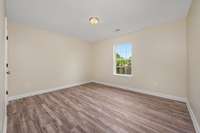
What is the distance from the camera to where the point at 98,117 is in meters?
2.11

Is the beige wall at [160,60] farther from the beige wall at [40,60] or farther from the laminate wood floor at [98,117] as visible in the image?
the beige wall at [40,60]

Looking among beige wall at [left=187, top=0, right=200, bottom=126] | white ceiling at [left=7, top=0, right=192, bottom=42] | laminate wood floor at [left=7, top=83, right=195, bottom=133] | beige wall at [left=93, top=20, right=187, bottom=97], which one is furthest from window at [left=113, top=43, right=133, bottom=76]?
beige wall at [left=187, top=0, right=200, bottom=126]

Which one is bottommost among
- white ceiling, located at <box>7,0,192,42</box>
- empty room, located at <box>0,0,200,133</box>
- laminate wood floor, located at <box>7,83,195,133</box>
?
laminate wood floor, located at <box>7,83,195,133</box>

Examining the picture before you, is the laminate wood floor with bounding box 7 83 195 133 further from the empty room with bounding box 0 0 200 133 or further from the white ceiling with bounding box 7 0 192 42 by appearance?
the white ceiling with bounding box 7 0 192 42

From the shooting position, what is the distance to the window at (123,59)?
419 centimetres

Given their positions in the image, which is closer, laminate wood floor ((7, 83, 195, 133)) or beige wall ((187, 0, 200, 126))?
beige wall ((187, 0, 200, 126))

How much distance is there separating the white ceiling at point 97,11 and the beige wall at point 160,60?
42 centimetres

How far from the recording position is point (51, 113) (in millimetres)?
2271

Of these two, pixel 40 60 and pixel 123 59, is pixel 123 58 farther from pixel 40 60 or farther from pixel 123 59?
pixel 40 60

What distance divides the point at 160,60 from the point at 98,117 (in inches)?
104

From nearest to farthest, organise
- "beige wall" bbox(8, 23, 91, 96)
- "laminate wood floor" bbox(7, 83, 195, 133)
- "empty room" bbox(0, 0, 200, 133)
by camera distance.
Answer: "laminate wood floor" bbox(7, 83, 195, 133) → "empty room" bbox(0, 0, 200, 133) → "beige wall" bbox(8, 23, 91, 96)

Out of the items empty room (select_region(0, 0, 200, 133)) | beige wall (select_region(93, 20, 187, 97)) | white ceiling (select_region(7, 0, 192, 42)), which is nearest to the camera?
empty room (select_region(0, 0, 200, 133))

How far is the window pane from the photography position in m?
4.20

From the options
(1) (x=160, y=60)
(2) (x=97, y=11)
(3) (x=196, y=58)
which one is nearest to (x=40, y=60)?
(2) (x=97, y=11)
